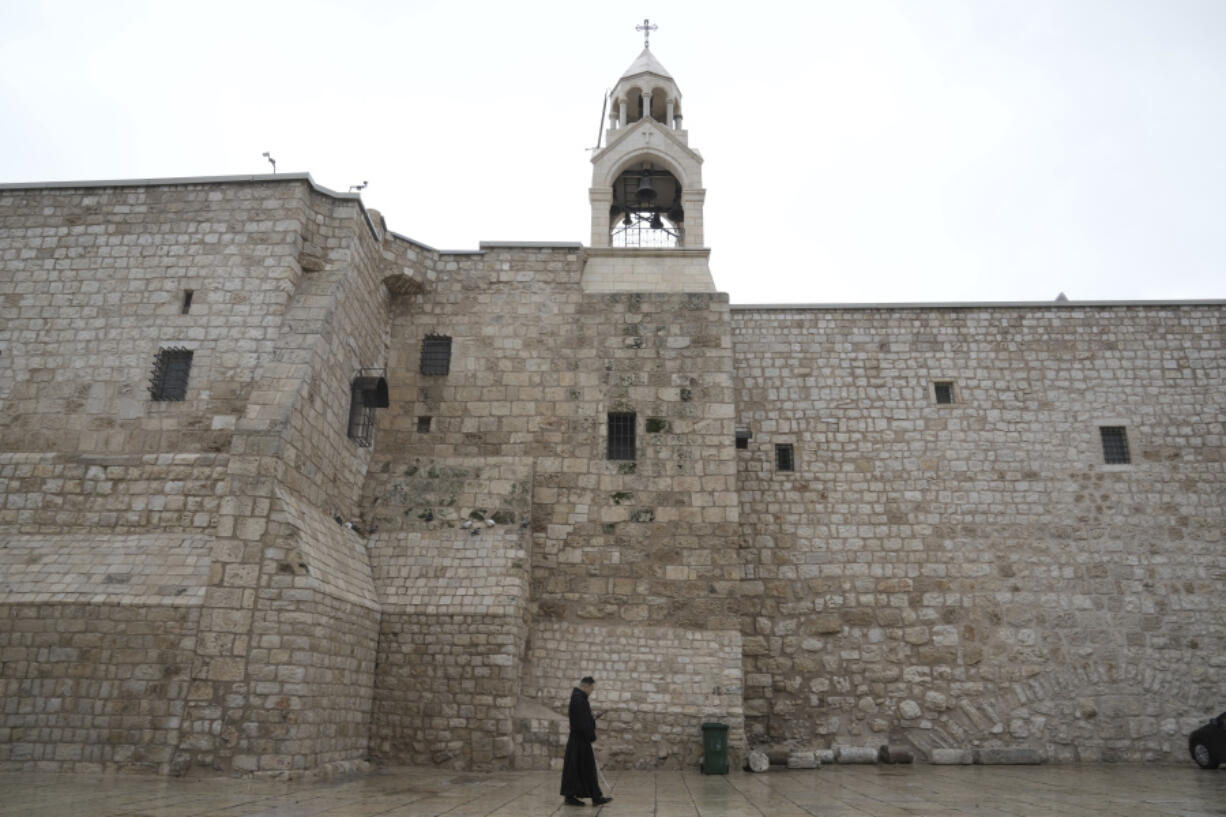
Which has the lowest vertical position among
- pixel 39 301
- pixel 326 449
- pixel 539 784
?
pixel 539 784

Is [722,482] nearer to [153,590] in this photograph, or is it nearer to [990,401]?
[990,401]

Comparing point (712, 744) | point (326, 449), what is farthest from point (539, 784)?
point (326, 449)

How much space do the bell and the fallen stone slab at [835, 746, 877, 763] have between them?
10204 millimetres

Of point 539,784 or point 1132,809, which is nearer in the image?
point 1132,809

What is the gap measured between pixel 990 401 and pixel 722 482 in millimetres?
5807

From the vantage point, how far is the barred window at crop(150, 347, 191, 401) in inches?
408

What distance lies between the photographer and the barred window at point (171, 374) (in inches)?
408

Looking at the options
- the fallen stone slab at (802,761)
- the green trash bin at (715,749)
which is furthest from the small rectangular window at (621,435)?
the fallen stone slab at (802,761)

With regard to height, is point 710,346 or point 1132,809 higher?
point 710,346

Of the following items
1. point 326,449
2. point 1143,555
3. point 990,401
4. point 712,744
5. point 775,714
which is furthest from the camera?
point 990,401

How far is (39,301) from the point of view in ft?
35.9

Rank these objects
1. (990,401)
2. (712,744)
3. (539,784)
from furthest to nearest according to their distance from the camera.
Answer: (990,401) → (712,744) → (539,784)

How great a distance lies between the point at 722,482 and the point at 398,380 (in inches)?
219

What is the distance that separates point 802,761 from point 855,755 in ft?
3.89
